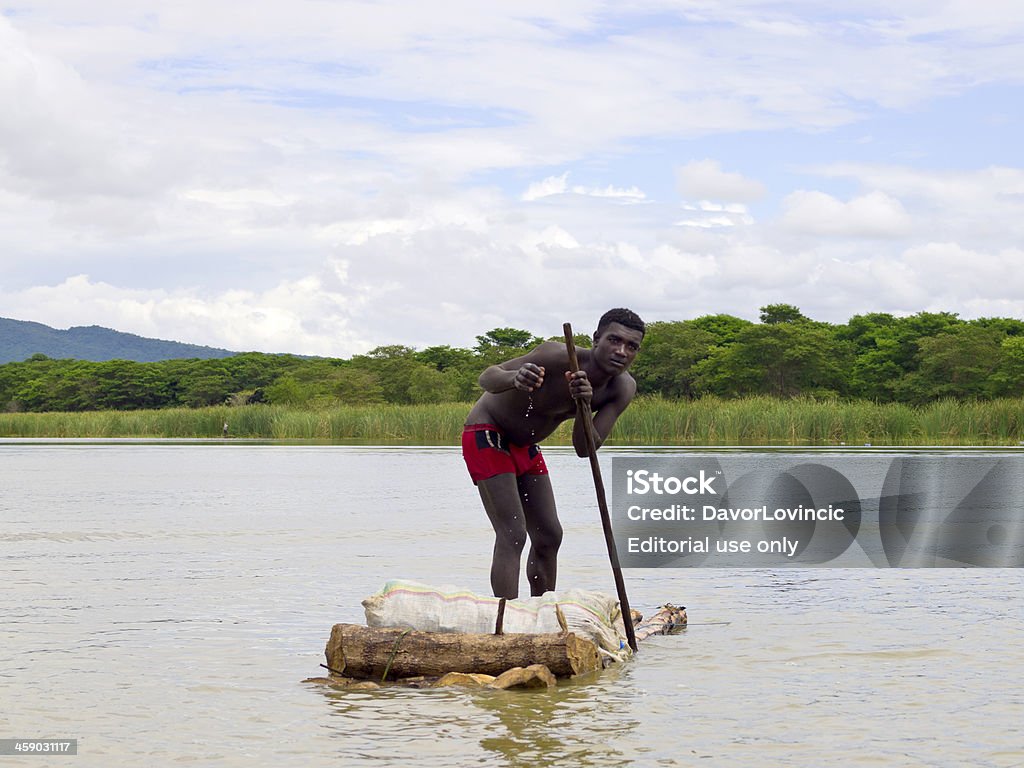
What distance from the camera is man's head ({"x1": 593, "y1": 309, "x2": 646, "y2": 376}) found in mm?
7680

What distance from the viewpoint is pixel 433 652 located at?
23.7ft

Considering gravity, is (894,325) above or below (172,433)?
above

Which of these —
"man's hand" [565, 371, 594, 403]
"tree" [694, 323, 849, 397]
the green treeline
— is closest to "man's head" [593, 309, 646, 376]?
"man's hand" [565, 371, 594, 403]

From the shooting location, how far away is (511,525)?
776 cm

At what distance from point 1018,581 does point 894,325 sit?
7021 centimetres

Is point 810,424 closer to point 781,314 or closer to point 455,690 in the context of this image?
point 455,690

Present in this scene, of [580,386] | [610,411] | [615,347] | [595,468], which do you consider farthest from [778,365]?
[580,386]

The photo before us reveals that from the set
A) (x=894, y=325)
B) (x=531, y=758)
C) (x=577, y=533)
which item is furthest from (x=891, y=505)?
(x=894, y=325)

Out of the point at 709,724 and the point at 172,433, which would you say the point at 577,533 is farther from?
the point at 172,433

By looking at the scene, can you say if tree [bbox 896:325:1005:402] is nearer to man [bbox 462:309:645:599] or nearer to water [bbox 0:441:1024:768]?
water [bbox 0:441:1024:768]

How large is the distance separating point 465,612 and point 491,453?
3.18 feet

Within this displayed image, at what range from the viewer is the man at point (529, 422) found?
7691mm

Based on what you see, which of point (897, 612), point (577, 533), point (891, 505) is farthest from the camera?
point (891, 505)

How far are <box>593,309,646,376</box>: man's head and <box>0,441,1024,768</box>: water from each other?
5.53 ft
